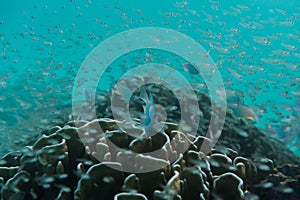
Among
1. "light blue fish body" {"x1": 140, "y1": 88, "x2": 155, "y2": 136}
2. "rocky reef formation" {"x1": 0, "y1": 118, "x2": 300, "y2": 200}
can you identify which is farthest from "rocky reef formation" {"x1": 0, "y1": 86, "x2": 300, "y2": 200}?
"light blue fish body" {"x1": 140, "y1": 88, "x2": 155, "y2": 136}

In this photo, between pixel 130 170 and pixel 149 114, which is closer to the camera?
pixel 130 170

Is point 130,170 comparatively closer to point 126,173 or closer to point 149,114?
point 126,173

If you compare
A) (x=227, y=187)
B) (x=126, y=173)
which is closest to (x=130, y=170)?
(x=126, y=173)

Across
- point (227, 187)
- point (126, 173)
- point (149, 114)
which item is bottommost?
point (227, 187)

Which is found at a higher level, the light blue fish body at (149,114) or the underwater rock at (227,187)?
the light blue fish body at (149,114)

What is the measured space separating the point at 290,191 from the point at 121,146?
194 cm

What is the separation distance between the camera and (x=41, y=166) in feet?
10.2

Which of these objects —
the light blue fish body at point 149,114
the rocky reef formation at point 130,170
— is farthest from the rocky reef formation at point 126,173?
the light blue fish body at point 149,114

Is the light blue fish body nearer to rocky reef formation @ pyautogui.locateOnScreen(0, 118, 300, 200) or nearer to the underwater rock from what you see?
rocky reef formation @ pyautogui.locateOnScreen(0, 118, 300, 200)

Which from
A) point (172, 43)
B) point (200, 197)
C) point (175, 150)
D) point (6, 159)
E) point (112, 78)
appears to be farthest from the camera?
point (172, 43)

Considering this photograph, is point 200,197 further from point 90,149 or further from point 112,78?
point 112,78

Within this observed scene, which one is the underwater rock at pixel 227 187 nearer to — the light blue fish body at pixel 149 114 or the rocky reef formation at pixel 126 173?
the rocky reef formation at pixel 126 173

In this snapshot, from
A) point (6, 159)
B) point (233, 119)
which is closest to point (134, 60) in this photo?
point (233, 119)

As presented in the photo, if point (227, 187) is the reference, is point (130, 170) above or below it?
above
